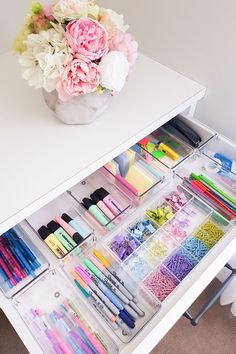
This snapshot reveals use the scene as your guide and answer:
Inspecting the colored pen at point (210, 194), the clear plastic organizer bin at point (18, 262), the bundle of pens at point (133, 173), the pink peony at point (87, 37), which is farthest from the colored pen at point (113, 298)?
the pink peony at point (87, 37)

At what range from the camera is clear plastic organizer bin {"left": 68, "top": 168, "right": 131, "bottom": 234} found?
69 cm

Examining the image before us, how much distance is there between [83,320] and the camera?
604 millimetres

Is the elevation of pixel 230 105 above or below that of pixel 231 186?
above

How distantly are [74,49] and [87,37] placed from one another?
0.11 ft

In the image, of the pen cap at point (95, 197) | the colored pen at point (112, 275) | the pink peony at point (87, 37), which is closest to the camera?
the pink peony at point (87, 37)

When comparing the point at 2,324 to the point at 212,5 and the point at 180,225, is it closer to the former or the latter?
the point at 180,225

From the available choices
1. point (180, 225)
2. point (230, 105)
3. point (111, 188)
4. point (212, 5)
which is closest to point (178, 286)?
point (180, 225)

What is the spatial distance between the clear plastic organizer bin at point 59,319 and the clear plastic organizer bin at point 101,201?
0.14 metres

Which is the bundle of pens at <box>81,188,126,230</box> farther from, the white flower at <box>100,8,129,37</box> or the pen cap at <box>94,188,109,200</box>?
the white flower at <box>100,8,129,37</box>

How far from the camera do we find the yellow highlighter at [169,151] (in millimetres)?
805

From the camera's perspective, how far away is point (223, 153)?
2.68 ft

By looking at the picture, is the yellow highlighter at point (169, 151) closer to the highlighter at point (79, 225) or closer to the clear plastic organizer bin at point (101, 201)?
the clear plastic organizer bin at point (101, 201)

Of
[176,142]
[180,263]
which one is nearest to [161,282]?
[180,263]

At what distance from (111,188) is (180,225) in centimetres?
19
